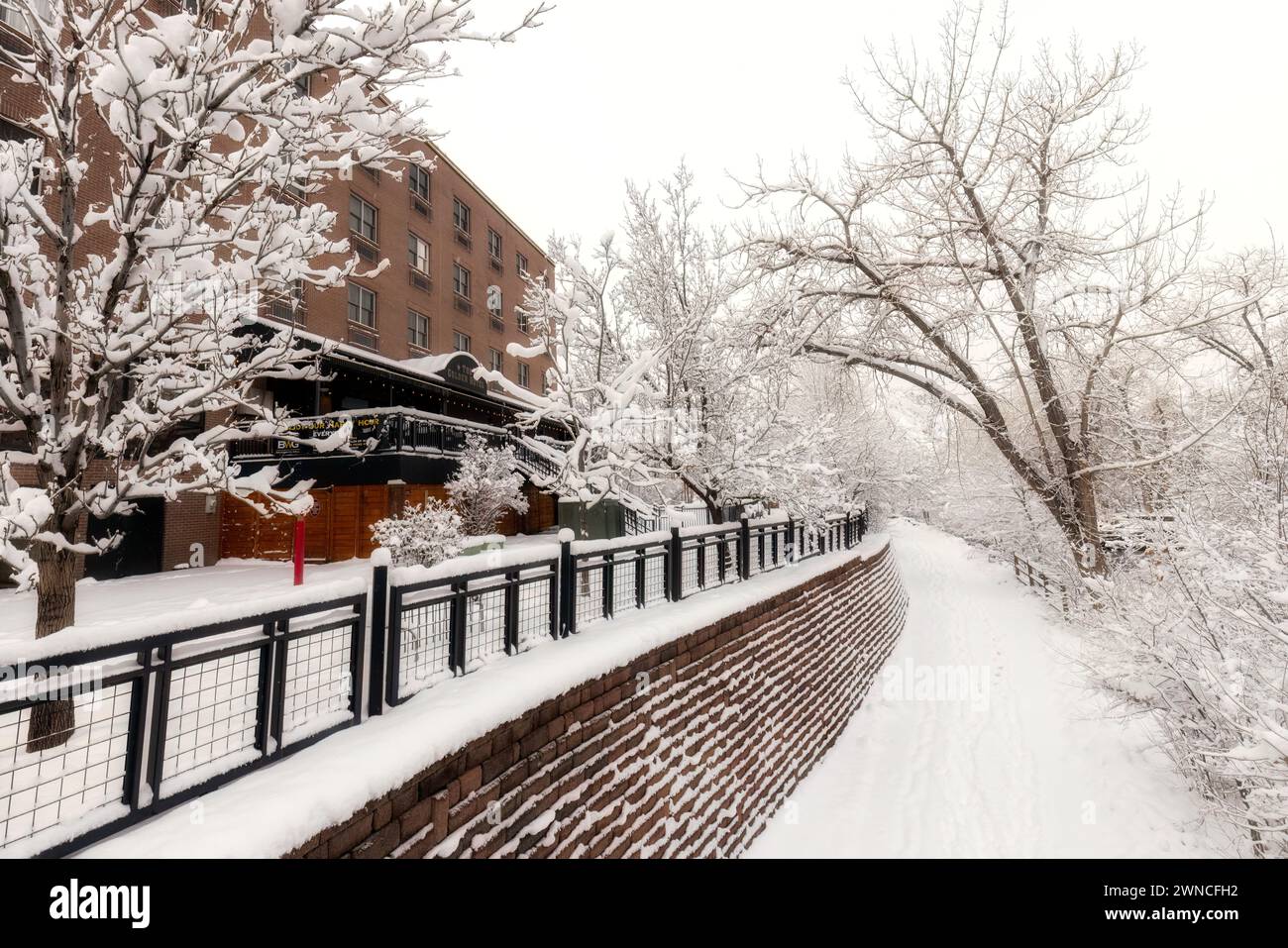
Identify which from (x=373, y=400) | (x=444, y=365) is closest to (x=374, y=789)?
(x=444, y=365)

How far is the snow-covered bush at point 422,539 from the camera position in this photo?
954 centimetres

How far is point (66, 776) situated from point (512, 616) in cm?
295

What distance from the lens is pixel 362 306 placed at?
21922 millimetres

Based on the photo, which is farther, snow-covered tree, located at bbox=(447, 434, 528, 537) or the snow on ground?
snow-covered tree, located at bbox=(447, 434, 528, 537)

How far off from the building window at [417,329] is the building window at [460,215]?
5.73 meters

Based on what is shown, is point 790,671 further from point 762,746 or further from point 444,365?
point 444,365

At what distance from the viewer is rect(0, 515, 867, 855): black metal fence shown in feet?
8.14

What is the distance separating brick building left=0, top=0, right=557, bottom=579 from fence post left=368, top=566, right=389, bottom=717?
3.84 m

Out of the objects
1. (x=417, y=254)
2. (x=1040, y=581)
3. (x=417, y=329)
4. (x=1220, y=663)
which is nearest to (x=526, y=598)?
(x=1220, y=663)

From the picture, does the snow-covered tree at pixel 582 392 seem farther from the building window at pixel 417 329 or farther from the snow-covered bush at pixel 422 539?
the building window at pixel 417 329

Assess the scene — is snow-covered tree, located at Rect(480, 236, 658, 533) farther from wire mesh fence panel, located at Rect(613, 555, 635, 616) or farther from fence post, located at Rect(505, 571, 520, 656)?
fence post, located at Rect(505, 571, 520, 656)

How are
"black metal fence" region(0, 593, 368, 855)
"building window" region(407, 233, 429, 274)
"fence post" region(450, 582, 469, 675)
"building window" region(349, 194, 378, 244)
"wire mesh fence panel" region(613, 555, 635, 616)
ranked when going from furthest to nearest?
1. "building window" region(407, 233, 429, 274)
2. "building window" region(349, 194, 378, 244)
3. "wire mesh fence panel" region(613, 555, 635, 616)
4. "fence post" region(450, 582, 469, 675)
5. "black metal fence" region(0, 593, 368, 855)

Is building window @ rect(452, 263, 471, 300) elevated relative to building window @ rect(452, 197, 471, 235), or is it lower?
lower

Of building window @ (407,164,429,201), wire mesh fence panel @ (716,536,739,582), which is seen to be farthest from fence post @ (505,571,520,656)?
building window @ (407,164,429,201)
